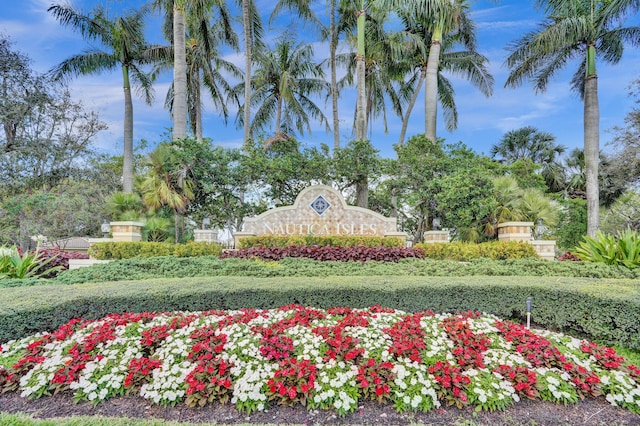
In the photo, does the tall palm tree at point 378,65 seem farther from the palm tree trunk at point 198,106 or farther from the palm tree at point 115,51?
the palm tree at point 115,51

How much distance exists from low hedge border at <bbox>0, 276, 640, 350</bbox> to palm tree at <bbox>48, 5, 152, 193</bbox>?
12.3m

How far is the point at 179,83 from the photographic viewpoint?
1250 cm

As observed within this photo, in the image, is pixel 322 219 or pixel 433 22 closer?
pixel 322 219

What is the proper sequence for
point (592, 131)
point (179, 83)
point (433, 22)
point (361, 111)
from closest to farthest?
1. point (179, 83)
2. point (361, 111)
3. point (592, 131)
4. point (433, 22)

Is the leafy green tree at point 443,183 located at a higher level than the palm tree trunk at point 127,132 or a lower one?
lower

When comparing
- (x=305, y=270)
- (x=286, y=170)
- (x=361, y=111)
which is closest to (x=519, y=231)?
(x=305, y=270)

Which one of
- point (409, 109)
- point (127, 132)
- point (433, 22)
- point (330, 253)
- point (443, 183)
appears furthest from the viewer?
point (409, 109)

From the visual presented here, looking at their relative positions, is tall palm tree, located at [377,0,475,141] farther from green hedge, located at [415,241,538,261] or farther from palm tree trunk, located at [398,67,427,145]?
green hedge, located at [415,241,538,261]

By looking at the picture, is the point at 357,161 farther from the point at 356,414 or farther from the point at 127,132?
the point at 127,132

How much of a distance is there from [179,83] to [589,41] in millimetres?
16381

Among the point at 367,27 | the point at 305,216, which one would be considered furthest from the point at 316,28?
the point at 305,216

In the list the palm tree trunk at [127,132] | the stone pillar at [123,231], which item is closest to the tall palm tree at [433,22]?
the stone pillar at [123,231]

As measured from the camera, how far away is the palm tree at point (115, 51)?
15.9 metres

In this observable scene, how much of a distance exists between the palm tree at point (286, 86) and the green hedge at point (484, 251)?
442 inches
